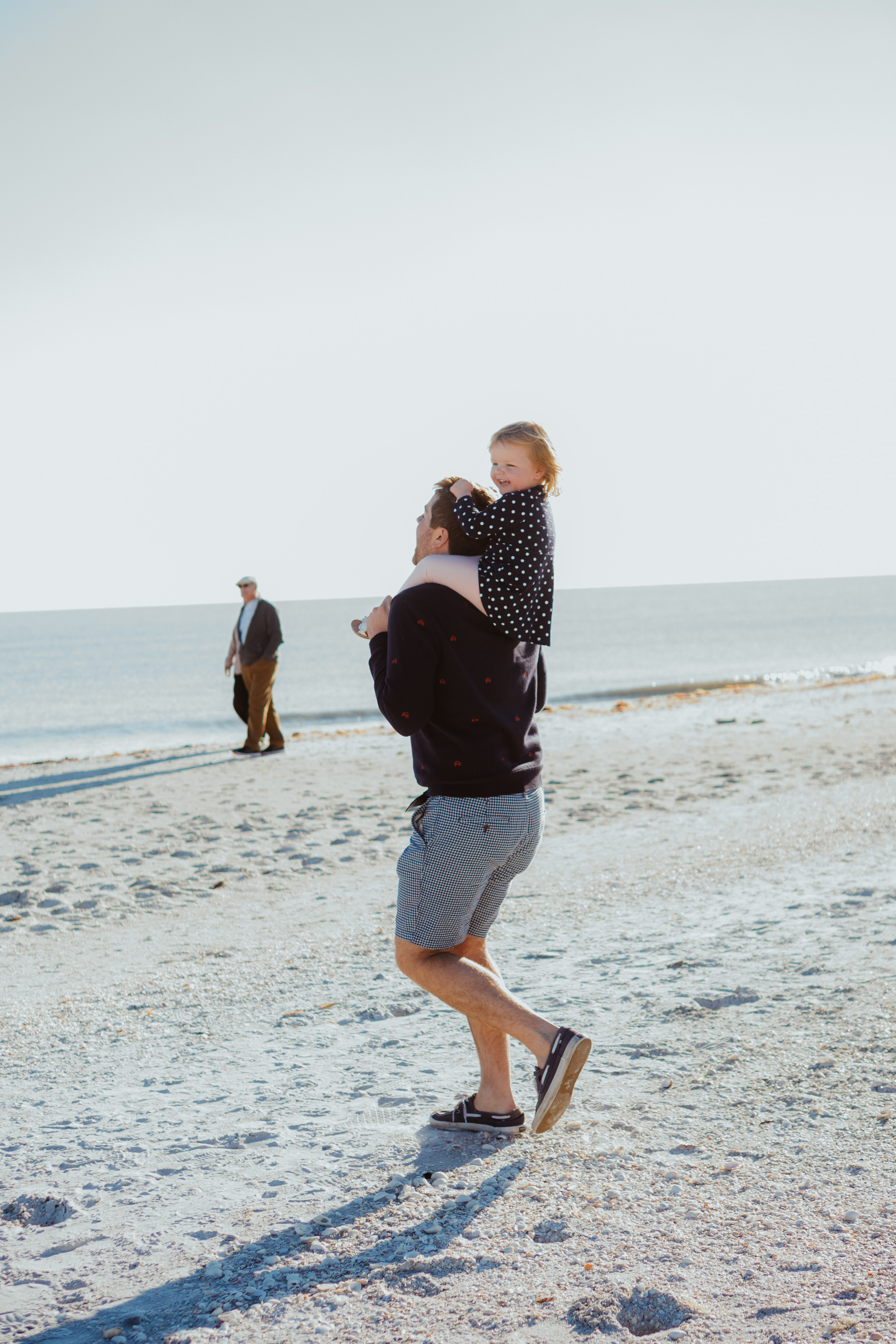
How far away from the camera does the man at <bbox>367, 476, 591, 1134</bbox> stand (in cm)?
279

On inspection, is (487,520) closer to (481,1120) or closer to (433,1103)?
(481,1120)

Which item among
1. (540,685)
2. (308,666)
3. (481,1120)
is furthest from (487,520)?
(308,666)

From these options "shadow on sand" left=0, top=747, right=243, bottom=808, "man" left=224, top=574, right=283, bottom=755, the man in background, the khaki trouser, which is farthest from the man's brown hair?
the man in background

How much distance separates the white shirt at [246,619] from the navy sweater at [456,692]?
10.3m

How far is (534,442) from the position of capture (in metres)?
2.88

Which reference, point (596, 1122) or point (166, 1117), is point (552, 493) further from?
point (166, 1117)

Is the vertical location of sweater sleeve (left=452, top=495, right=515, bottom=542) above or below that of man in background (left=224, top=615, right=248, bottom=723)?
above

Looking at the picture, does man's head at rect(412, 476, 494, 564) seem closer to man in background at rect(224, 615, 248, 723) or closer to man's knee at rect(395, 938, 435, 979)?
man's knee at rect(395, 938, 435, 979)

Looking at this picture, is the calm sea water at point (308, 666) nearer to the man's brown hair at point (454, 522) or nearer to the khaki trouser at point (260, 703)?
the khaki trouser at point (260, 703)

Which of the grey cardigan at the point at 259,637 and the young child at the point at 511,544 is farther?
the grey cardigan at the point at 259,637

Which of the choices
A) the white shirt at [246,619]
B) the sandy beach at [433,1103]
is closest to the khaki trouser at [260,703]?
the white shirt at [246,619]

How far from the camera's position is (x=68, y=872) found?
7.33 m

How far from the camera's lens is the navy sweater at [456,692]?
276 cm

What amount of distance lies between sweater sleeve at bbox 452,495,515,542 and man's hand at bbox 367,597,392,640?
0.31 meters
